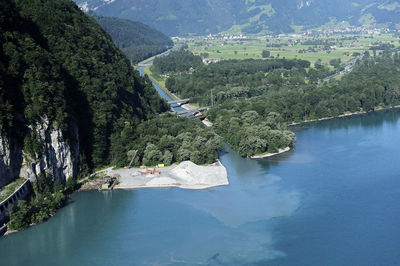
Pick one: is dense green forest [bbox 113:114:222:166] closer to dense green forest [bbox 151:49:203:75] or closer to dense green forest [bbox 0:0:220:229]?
dense green forest [bbox 0:0:220:229]

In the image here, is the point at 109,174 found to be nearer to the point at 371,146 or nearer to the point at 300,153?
the point at 300,153

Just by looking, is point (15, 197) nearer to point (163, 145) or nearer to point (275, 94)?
point (163, 145)

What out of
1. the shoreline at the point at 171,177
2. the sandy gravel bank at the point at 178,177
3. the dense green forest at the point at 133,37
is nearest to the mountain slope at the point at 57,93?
the shoreline at the point at 171,177

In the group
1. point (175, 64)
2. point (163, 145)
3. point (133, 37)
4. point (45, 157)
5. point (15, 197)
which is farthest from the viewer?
point (133, 37)

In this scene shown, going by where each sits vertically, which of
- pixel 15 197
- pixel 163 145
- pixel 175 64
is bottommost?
pixel 15 197

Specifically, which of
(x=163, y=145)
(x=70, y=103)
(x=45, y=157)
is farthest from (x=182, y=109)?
(x=45, y=157)

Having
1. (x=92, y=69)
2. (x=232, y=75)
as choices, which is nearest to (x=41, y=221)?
(x=92, y=69)
